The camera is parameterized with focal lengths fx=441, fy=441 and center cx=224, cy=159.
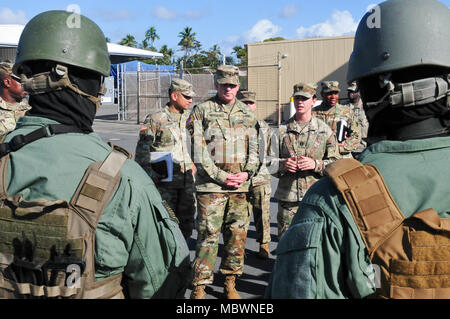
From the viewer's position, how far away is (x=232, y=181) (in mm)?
4281

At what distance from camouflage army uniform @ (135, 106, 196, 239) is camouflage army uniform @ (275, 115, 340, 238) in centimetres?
112

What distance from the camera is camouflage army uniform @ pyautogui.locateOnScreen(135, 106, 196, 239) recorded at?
206 inches

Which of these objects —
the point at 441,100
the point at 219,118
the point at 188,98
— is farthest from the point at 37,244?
the point at 188,98

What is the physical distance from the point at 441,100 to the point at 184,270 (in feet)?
4.07

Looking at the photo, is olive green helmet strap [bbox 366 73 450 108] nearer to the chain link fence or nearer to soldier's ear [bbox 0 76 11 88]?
soldier's ear [bbox 0 76 11 88]

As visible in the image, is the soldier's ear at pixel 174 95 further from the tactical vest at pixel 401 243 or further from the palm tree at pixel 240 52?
the palm tree at pixel 240 52

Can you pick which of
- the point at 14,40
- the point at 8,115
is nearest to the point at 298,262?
the point at 8,115

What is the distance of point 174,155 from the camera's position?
17.5 feet

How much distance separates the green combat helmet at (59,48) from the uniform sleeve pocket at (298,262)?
112 centimetres

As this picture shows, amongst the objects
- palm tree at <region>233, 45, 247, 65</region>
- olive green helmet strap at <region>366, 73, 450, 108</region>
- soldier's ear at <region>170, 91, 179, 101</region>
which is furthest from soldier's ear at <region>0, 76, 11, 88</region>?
palm tree at <region>233, 45, 247, 65</region>

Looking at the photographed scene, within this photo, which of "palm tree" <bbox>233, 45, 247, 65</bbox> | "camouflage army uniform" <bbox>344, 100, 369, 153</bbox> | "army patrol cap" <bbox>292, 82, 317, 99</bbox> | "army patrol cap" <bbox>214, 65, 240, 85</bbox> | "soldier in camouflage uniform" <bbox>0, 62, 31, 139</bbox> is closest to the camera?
"army patrol cap" <bbox>214, 65, 240, 85</bbox>

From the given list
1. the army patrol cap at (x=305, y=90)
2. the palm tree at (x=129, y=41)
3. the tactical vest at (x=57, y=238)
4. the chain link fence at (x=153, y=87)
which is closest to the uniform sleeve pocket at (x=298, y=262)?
the tactical vest at (x=57, y=238)

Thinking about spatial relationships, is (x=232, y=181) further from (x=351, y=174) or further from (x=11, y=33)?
(x=11, y=33)

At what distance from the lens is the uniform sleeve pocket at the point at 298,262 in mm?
1380
